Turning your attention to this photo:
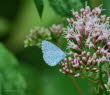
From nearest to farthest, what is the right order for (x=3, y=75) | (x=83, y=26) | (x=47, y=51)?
(x=47, y=51) < (x=83, y=26) < (x=3, y=75)

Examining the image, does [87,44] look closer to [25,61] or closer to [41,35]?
[41,35]

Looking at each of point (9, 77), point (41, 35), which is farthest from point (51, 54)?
point (9, 77)

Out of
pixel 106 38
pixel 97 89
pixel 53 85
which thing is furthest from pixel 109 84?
pixel 53 85

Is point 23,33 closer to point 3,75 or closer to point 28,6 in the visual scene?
point 28,6

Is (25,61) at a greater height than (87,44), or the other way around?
(87,44)

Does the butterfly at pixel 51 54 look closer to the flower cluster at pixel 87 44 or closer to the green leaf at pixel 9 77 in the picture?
the flower cluster at pixel 87 44

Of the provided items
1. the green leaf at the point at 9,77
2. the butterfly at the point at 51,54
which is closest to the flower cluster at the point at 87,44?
the butterfly at the point at 51,54
